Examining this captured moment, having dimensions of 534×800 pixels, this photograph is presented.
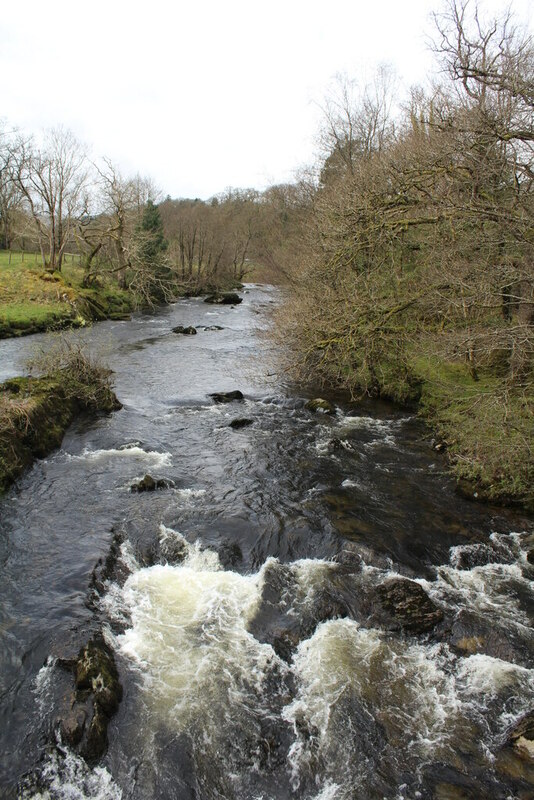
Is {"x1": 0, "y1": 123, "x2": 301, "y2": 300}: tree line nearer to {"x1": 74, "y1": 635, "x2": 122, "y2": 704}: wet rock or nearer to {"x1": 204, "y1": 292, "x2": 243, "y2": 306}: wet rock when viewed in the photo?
{"x1": 204, "y1": 292, "x2": 243, "y2": 306}: wet rock

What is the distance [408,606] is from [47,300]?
2911 cm

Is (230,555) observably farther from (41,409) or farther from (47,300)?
(47,300)

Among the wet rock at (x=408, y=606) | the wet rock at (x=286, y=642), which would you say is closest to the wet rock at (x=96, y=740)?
the wet rock at (x=286, y=642)

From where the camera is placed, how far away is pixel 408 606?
25.6ft

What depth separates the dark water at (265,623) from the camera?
551 cm

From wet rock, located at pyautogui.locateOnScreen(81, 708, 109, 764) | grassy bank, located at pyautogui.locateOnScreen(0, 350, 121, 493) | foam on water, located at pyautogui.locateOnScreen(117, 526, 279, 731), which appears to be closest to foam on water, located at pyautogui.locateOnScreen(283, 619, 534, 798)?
foam on water, located at pyautogui.locateOnScreen(117, 526, 279, 731)

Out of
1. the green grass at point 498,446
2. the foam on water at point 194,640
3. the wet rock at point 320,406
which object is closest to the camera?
the foam on water at point 194,640

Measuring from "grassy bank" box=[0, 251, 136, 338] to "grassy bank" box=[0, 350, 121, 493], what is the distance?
10.5 metres

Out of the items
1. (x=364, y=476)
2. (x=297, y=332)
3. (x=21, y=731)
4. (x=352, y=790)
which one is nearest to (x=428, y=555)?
(x=364, y=476)

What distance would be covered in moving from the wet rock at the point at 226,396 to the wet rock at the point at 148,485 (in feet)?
22.7

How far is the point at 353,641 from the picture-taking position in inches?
285

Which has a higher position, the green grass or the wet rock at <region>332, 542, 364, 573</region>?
the green grass

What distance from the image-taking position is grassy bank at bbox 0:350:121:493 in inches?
456

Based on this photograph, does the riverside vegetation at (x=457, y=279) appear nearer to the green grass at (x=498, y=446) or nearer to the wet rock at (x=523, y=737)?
the green grass at (x=498, y=446)
